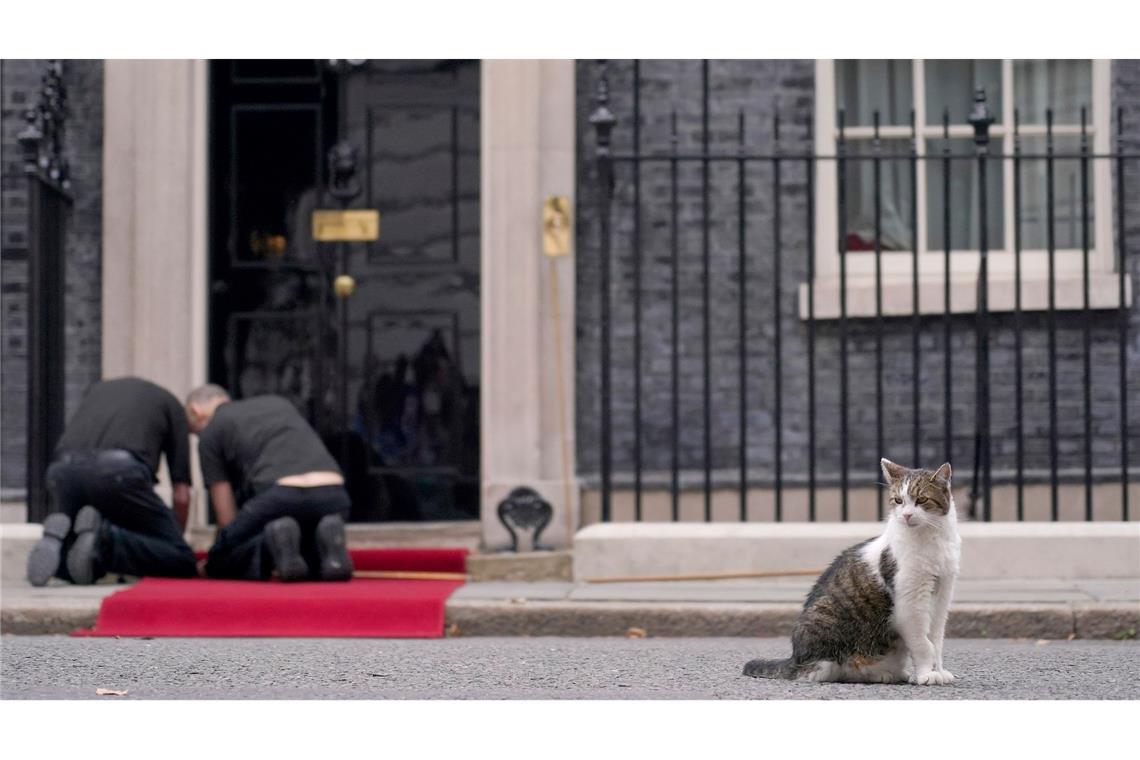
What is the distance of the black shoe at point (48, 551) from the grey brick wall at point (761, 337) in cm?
271

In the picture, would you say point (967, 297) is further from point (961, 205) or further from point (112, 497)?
point (112, 497)

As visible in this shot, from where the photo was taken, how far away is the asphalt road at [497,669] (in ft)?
17.1

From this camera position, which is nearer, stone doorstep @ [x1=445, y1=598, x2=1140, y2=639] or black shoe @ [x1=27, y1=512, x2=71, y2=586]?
stone doorstep @ [x1=445, y1=598, x2=1140, y2=639]

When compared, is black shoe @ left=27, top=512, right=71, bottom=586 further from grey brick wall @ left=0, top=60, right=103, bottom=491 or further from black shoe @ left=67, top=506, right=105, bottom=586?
grey brick wall @ left=0, top=60, right=103, bottom=491

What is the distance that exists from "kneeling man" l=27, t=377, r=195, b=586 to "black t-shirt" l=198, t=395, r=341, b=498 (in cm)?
28

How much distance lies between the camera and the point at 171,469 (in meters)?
8.46

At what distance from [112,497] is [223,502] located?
0.54m

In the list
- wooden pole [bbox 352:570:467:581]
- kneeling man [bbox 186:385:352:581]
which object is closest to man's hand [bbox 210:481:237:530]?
kneeling man [bbox 186:385:352:581]

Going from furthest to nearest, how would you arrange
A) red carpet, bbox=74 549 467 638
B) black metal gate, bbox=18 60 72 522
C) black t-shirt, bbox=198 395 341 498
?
black metal gate, bbox=18 60 72 522, black t-shirt, bbox=198 395 341 498, red carpet, bbox=74 549 467 638

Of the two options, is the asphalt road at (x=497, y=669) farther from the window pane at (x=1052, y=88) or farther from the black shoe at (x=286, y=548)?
the window pane at (x=1052, y=88)

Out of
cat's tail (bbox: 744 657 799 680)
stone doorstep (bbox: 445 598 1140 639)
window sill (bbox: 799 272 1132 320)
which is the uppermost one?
window sill (bbox: 799 272 1132 320)

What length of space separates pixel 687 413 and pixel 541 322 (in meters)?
0.93

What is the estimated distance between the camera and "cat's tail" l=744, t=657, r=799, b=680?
5359mm

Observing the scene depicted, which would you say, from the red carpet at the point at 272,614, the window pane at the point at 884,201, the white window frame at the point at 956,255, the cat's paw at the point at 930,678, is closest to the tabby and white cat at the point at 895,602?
the cat's paw at the point at 930,678
